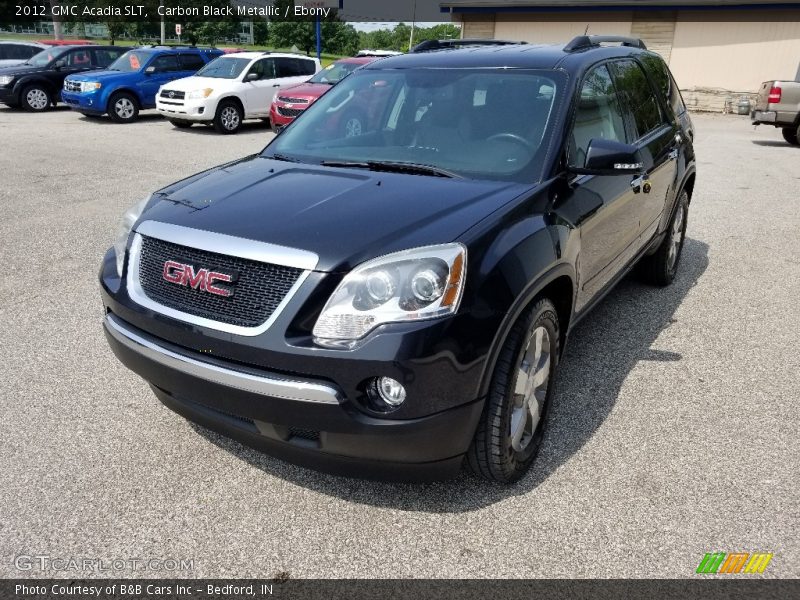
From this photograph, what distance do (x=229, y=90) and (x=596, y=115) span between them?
1241cm

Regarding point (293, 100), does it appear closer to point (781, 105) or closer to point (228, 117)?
point (228, 117)

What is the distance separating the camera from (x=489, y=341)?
7.95 ft

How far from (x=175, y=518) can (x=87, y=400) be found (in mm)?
1186

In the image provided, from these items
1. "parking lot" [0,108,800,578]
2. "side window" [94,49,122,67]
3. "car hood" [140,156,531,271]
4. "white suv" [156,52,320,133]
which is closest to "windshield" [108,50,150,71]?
"side window" [94,49,122,67]

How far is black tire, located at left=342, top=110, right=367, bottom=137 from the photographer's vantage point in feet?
12.1

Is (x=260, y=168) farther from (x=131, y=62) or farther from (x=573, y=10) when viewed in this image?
(x=573, y=10)

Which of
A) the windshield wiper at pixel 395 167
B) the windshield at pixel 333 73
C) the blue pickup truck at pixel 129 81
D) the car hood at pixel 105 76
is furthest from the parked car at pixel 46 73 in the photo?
the windshield wiper at pixel 395 167

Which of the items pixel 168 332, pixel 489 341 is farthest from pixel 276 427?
pixel 489 341

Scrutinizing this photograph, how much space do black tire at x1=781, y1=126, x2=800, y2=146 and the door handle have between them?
13.6m

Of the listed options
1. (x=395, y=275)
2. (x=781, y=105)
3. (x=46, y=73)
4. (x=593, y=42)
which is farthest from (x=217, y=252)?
(x=46, y=73)

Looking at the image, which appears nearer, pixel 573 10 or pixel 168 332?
pixel 168 332

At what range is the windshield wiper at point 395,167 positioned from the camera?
3.14m

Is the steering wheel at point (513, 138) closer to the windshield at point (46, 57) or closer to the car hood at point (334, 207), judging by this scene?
the car hood at point (334, 207)

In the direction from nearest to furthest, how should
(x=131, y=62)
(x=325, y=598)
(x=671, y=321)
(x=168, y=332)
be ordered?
(x=325, y=598), (x=168, y=332), (x=671, y=321), (x=131, y=62)
